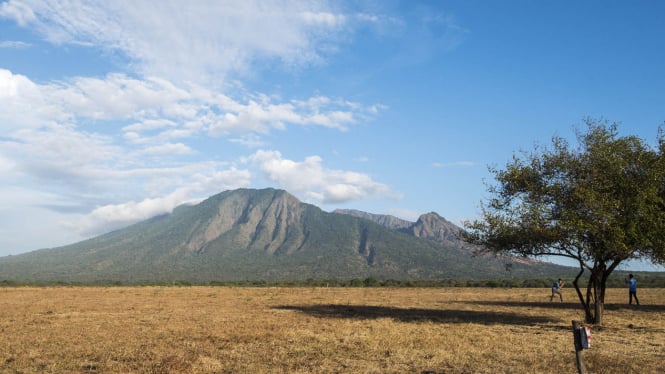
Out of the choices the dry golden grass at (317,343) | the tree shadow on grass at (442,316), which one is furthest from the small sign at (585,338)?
the tree shadow on grass at (442,316)

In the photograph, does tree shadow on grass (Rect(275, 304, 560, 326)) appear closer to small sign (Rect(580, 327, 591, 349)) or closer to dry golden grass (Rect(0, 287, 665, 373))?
dry golden grass (Rect(0, 287, 665, 373))

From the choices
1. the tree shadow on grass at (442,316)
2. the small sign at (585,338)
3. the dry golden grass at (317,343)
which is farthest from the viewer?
the tree shadow on grass at (442,316)

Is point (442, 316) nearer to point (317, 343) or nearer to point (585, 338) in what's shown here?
point (317, 343)

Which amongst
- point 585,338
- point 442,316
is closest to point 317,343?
point 585,338

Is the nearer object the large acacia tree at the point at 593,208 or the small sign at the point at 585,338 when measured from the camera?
the small sign at the point at 585,338

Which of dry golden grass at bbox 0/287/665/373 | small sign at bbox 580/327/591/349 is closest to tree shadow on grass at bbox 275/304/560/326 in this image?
dry golden grass at bbox 0/287/665/373

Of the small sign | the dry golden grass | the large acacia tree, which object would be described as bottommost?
the dry golden grass

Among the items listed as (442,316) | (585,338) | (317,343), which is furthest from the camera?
(442,316)

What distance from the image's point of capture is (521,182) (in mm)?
28328

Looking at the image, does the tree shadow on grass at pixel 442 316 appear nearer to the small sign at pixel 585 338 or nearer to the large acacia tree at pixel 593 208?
the large acacia tree at pixel 593 208

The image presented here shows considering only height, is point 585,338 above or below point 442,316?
above

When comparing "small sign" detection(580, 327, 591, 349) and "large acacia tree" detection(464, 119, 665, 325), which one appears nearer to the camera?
"small sign" detection(580, 327, 591, 349)

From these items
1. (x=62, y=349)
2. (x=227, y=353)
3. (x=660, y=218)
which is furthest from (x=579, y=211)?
(x=62, y=349)

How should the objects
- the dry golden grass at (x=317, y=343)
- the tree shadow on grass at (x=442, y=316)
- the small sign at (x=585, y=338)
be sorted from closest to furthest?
the small sign at (x=585, y=338) → the dry golden grass at (x=317, y=343) → the tree shadow on grass at (x=442, y=316)
